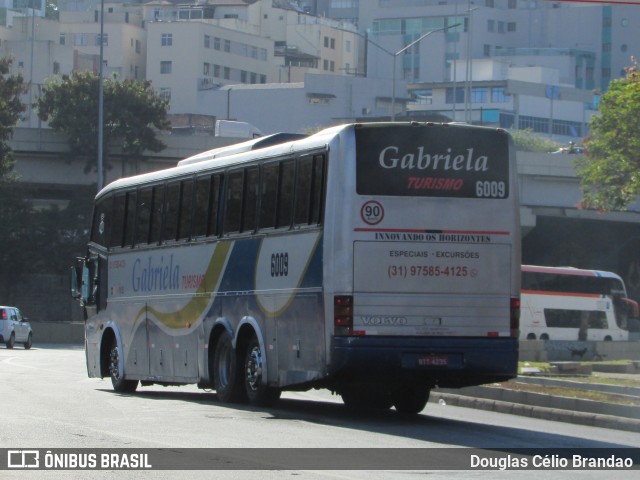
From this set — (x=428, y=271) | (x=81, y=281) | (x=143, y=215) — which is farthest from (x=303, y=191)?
(x=81, y=281)

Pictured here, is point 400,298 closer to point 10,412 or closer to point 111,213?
point 10,412

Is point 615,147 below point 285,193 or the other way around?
the other way around

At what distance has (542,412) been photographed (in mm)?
18531

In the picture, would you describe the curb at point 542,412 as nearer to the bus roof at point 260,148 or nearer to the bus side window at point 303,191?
the bus roof at point 260,148

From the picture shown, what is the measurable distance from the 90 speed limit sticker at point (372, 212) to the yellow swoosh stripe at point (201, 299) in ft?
11.0

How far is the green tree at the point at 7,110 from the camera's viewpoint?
6975cm

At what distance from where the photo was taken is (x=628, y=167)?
2185 inches

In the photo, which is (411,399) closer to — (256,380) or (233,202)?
(256,380)

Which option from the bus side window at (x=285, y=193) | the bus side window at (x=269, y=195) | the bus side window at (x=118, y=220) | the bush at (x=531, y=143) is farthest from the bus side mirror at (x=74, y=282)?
the bush at (x=531, y=143)

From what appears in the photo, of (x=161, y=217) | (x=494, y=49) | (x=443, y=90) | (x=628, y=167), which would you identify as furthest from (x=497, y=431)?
(x=494, y=49)

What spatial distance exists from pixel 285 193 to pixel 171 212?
3.87 meters

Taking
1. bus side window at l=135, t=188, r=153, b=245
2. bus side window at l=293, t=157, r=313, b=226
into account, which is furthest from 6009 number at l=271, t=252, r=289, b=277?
bus side window at l=135, t=188, r=153, b=245

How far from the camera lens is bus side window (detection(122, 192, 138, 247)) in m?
22.7

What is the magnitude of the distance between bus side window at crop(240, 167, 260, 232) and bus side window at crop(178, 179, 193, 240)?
1.84 metres
